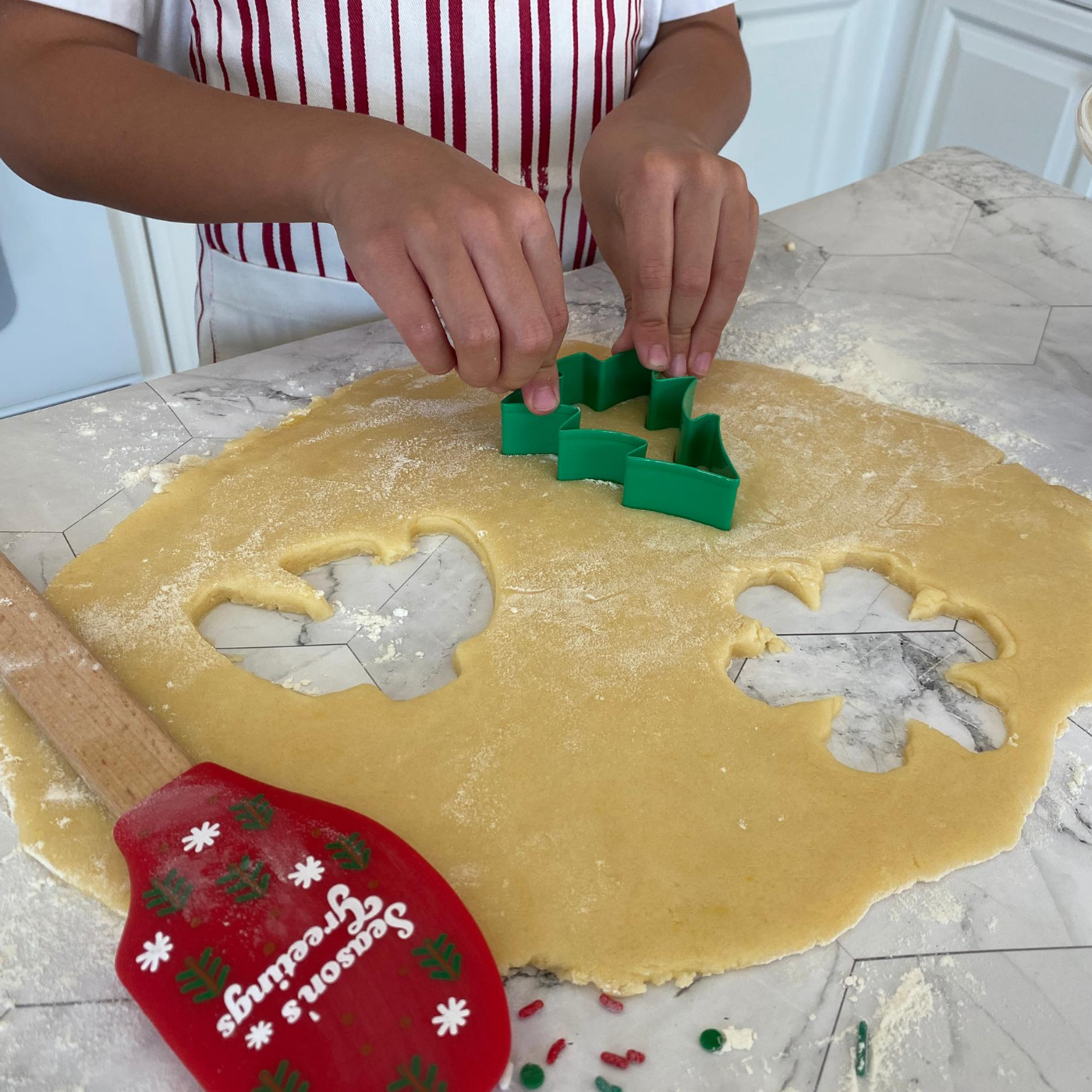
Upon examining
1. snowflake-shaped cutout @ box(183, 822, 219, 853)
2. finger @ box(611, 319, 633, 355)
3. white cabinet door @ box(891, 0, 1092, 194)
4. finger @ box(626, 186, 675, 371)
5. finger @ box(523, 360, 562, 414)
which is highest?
finger @ box(626, 186, 675, 371)

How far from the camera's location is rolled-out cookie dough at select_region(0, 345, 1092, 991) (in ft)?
2.10

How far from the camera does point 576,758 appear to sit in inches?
27.6

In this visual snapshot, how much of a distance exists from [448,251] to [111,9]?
48cm

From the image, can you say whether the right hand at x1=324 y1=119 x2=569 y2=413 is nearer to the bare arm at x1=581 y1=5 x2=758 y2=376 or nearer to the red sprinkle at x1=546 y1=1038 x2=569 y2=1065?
the bare arm at x1=581 y1=5 x2=758 y2=376

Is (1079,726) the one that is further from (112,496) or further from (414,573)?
(112,496)

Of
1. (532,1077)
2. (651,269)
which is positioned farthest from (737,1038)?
(651,269)

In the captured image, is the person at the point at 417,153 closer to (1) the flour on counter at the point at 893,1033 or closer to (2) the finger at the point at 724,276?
(2) the finger at the point at 724,276

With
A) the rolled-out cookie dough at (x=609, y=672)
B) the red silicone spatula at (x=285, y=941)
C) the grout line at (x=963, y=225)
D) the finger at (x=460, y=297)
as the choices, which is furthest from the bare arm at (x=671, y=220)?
the red silicone spatula at (x=285, y=941)

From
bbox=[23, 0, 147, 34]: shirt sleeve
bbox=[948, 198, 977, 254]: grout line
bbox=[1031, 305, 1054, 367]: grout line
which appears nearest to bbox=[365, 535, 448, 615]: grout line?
bbox=[23, 0, 147, 34]: shirt sleeve

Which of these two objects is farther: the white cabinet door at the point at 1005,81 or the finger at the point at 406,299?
the white cabinet door at the point at 1005,81

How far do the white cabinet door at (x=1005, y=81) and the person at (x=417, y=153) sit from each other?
1.55 meters

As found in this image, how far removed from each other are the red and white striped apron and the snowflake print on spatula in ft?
2.41

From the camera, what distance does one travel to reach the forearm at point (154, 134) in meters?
0.84

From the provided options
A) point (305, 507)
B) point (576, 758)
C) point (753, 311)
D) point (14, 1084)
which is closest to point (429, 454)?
point (305, 507)
